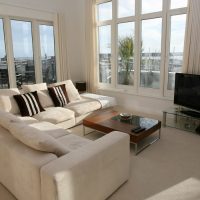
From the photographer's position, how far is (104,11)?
18.0ft

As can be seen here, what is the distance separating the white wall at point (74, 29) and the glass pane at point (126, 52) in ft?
4.18

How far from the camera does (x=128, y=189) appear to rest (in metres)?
2.17

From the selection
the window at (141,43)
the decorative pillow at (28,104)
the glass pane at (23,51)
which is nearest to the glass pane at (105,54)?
the window at (141,43)

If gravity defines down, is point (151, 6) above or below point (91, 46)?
above

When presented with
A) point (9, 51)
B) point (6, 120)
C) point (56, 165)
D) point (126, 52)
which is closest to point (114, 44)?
point (126, 52)

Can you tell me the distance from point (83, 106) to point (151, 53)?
214 centimetres

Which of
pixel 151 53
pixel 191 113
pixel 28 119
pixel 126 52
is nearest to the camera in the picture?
pixel 28 119

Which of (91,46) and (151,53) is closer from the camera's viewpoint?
(151,53)

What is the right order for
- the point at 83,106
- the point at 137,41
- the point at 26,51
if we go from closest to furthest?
the point at 83,106 → the point at 137,41 → the point at 26,51

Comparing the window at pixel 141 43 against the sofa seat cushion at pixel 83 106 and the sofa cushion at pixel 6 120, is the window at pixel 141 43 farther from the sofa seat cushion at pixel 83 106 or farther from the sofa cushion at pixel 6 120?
the sofa cushion at pixel 6 120

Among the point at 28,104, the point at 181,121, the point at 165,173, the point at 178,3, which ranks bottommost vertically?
the point at 165,173

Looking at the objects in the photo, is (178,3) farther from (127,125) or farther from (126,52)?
(127,125)

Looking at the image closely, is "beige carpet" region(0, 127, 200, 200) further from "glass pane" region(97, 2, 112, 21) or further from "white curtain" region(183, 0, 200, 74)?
"glass pane" region(97, 2, 112, 21)

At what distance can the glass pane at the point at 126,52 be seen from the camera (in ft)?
16.7
